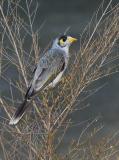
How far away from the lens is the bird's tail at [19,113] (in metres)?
5.62

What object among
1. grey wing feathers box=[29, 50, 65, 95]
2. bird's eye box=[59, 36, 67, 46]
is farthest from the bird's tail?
bird's eye box=[59, 36, 67, 46]

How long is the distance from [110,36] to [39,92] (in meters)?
0.84

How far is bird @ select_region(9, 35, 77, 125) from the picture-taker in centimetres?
583

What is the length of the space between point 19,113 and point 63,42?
1.24 metres

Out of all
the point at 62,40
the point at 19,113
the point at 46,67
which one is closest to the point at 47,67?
the point at 46,67

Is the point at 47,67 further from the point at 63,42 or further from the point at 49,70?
the point at 63,42

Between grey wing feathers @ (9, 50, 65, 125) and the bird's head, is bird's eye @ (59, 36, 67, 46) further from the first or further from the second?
grey wing feathers @ (9, 50, 65, 125)

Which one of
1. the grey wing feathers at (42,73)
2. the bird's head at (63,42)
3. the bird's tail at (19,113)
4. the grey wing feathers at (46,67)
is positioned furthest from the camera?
the bird's head at (63,42)

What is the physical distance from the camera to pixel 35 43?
19.4 ft

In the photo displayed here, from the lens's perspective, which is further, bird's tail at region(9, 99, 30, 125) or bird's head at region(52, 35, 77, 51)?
bird's head at region(52, 35, 77, 51)

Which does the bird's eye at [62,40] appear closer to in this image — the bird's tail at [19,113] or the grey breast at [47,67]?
the grey breast at [47,67]

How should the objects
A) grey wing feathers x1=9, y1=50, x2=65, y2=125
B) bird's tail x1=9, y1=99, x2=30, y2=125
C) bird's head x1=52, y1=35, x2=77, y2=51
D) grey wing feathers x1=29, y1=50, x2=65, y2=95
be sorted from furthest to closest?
1. bird's head x1=52, y1=35, x2=77, y2=51
2. grey wing feathers x1=29, y1=50, x2=65, y2=95
3. grey wing feathers x1=9, y1=50, x2=65, y2=125
4. bird's tail x1=9, y1=99, x2=30, y2=125

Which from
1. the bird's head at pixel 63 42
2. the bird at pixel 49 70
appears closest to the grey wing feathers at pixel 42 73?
the bird at pixel 49 70

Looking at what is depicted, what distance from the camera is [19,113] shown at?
5.69 m
